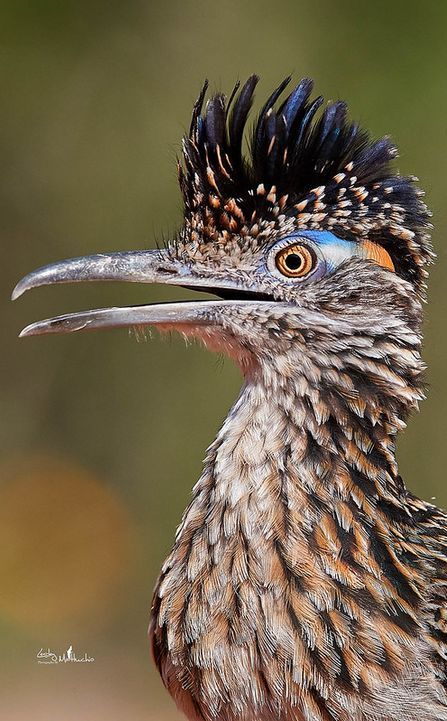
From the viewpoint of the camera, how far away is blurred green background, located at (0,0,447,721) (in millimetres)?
9672

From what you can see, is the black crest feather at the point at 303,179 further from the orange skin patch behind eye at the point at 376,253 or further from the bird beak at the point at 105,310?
the bird beak at the point at 105,310

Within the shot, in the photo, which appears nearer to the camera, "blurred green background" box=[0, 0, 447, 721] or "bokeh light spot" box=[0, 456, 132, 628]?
"bokeh light spot" box=[0, 456, 132, 628]

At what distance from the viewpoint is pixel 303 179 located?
4.04 m

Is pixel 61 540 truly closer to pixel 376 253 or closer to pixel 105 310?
pixel 105 310

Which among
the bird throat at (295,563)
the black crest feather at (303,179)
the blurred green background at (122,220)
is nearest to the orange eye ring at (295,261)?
the black crest feather at (303,179)

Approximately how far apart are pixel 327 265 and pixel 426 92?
21.5 ft

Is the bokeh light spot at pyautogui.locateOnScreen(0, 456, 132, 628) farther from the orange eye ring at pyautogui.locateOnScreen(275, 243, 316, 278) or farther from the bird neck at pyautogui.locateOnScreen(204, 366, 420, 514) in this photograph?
the orange eye ring at pyautogui.locateOnScreen(275, 243, 316, 278)

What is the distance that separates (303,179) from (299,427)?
3.22ft

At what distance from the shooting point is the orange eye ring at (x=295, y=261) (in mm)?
3945

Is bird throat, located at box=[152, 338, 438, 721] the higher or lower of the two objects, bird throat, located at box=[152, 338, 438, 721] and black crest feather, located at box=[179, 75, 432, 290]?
the lower

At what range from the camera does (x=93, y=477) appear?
9.89m

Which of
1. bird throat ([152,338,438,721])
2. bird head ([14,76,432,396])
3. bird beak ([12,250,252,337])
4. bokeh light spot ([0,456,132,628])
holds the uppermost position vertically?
bird head ([14,76,432,396])

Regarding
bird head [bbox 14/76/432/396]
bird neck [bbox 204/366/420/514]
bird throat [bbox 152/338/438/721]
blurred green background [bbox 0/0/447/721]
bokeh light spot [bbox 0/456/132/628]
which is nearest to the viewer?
bird throat [bbox 152/338/438/721]

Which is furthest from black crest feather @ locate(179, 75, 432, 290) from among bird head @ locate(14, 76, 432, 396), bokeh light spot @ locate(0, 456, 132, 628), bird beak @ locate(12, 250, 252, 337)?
bokeh light spot @ locate(0, 456, 132, 628)
